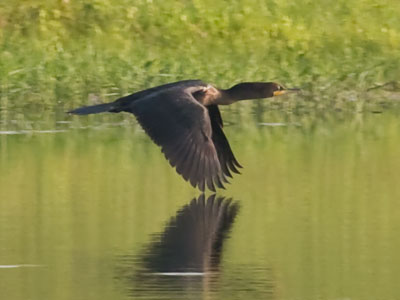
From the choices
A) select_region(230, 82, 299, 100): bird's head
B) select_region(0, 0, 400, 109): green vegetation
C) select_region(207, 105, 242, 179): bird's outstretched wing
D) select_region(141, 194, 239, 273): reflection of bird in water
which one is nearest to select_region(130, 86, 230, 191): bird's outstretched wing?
select_region(141, 194, 239, 273): reflection of bird in water

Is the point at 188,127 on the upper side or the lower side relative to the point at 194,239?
upper

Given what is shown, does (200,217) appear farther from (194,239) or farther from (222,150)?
(222,150)

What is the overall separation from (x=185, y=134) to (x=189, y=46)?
299 inches

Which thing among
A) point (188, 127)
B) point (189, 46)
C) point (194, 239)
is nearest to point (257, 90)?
point (188, 127)

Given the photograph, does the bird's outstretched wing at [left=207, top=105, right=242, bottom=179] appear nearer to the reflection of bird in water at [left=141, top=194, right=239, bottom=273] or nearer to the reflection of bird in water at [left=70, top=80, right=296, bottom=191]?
the reflection of bird in water at [left=70, top=80, right=296, bottom=191]

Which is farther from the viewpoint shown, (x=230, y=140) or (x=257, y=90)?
(x=230, y=140)

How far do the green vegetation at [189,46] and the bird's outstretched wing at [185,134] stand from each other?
16.8 ft

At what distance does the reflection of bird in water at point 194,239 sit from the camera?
320 inches

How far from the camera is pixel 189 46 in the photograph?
698 inches

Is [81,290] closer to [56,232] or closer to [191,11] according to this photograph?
[56,232]

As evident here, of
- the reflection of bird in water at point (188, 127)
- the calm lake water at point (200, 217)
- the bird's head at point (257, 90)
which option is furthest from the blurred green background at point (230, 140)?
the bird's head at point (257, 90)

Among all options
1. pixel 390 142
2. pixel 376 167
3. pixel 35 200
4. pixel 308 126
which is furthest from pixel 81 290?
pixel 308 126

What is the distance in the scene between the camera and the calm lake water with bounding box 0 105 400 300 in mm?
7637

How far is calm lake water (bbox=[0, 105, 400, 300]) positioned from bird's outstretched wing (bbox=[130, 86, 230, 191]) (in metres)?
0.24
